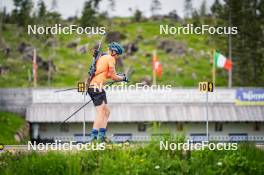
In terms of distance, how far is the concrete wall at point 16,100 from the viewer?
3180 cm

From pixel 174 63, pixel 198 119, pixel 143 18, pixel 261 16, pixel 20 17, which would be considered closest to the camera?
pixel 198 119

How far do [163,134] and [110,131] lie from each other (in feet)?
62.5

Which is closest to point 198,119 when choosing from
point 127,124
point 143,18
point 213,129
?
point 213,129

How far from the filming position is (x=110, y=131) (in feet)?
101

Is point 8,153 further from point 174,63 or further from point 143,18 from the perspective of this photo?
point 143,18

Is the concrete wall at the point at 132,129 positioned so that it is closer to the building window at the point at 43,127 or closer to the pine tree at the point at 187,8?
the building window at the point at 43,127

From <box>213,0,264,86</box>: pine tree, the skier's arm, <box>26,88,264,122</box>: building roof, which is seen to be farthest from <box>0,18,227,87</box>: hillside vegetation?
the skier's arm

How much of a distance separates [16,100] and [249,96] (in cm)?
1389

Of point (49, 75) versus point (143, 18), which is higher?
point (143, 18)

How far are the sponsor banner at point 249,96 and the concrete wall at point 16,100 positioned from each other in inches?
490

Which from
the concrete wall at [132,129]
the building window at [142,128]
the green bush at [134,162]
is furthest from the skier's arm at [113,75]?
the building window at [142,128]

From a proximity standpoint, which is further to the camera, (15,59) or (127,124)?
(15,59)

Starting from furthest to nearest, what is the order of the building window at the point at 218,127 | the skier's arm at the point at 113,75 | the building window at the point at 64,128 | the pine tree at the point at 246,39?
the pine tree at the point at 246,39 < the building window at the point at 218,127 < the building window at the point at 64,128 < the skier's arm at the point at 113,75

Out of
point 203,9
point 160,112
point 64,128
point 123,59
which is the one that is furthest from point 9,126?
point 203,9
